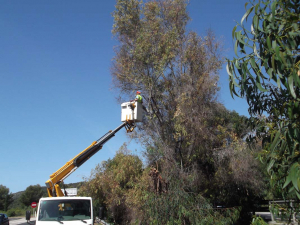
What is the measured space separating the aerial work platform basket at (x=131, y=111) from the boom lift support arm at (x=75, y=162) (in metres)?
0.23

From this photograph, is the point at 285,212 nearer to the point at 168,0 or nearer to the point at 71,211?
the point at 71,211

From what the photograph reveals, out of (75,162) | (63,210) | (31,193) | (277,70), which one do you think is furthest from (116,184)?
(31,193)

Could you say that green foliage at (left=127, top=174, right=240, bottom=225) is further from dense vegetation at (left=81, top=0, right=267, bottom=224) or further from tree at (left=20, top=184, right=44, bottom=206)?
tree at (left=20, top=184, right=44, bottom=206)

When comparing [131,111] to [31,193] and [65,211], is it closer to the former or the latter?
[65,211]

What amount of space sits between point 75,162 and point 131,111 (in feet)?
11.8

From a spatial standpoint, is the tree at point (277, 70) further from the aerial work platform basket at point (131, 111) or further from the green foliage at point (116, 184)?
the green foliage at point (116, 184)

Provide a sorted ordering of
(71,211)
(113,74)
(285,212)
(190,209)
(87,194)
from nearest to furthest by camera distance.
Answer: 1. (285,212)
2. (71,211)
3. (190,209)
4. (113,74)
5. (87,194)

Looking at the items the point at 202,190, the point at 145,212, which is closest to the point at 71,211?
the point at 145,212

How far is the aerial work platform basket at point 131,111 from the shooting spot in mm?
14836

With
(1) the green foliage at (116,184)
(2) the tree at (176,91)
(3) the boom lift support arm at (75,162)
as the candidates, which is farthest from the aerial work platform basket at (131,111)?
(1) the green foliage at (116,184)

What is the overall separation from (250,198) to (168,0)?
14.9 meters

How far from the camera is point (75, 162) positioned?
549 inches

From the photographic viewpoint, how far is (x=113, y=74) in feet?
60.2

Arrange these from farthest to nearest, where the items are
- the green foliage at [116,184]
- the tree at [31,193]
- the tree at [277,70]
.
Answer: the tree at [31,193] < the green foliage at [116,184] < the tree at [277,70]
